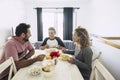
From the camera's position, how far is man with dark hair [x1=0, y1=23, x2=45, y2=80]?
1742 millimetres

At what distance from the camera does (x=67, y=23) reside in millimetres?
5031

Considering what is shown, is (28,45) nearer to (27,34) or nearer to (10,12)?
(27,34)

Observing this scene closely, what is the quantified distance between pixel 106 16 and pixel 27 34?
75.8 inches

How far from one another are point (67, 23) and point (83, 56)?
3.34 meters

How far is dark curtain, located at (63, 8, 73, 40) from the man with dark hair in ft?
9.34

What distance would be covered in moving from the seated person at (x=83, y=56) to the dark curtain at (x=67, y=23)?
10.2ft

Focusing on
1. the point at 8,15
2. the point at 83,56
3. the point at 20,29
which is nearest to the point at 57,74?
the point at 83,56

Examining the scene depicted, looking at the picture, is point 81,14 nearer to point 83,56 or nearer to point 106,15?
point 106,15

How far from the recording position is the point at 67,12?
4.98 meters

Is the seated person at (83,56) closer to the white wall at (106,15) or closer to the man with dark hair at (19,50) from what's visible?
the man with dark hair at (19,50)

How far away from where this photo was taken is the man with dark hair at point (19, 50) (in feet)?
5.71

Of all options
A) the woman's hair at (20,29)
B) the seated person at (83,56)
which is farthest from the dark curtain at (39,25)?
the seated person at (83,56)

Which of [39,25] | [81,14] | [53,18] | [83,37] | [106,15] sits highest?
[81,14]

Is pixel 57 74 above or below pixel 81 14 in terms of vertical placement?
below
